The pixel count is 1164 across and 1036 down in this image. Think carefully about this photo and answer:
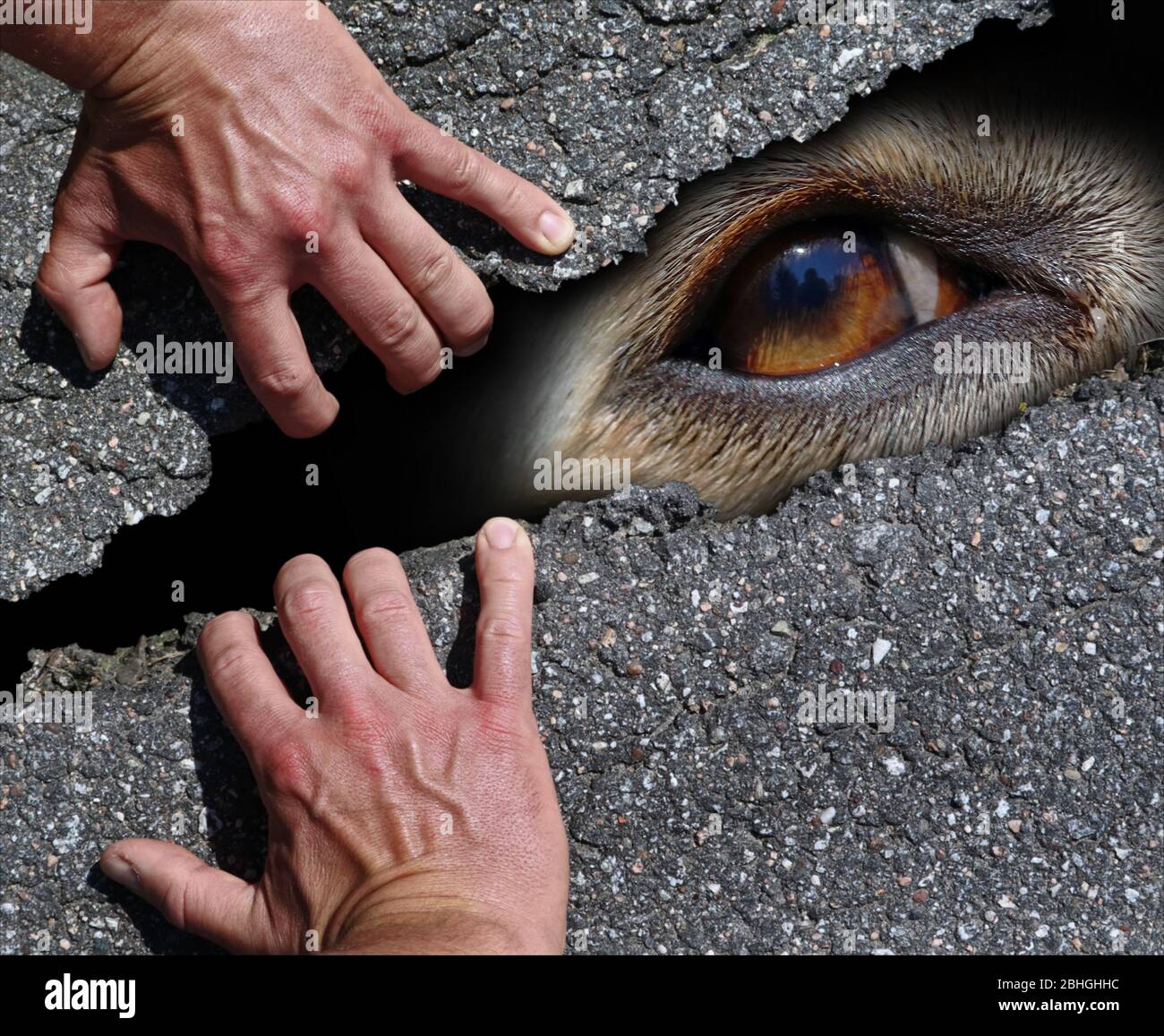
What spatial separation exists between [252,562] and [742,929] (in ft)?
4.82

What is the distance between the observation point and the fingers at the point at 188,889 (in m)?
1.92

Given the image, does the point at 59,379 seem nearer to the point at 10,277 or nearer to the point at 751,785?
the point at 10,277

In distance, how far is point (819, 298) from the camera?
2.15 m

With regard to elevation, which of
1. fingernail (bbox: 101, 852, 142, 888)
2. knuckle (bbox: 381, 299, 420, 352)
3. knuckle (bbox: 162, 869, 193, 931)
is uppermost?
knuckle (bbox: 381, 299, 420, 352)

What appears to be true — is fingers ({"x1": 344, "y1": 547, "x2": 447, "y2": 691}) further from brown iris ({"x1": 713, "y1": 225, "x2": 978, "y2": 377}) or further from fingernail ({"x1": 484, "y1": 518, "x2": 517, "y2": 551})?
brown iris ({"x1": 713, "y1": 225, "x2": 978, "y2": 377})

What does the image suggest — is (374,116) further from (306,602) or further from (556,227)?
(306,602)

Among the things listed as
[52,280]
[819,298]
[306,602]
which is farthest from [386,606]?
[819,298]

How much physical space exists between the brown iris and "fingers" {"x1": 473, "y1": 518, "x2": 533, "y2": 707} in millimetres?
598

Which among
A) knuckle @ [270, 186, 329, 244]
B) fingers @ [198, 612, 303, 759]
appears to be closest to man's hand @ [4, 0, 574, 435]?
knuckle @ [270, 186, 329, 244]

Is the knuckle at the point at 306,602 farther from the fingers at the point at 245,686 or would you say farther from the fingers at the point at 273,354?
the fingers at the point at 273,354

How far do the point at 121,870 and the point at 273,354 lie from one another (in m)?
1.01

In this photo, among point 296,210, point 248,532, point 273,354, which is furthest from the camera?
point 248,532

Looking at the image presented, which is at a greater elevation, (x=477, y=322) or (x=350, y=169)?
(x=350, y=169)

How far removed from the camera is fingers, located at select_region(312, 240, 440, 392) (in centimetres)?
192
